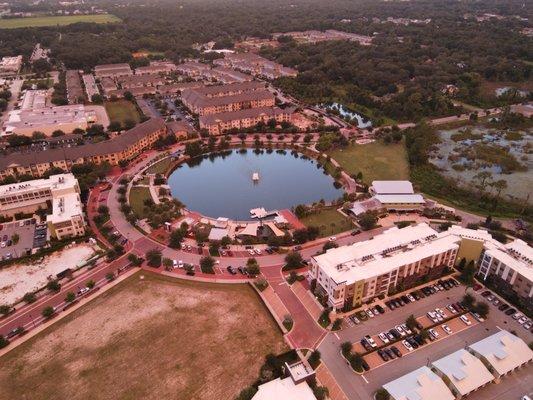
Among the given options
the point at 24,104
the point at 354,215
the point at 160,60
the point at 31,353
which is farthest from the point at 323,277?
the point at 160,60

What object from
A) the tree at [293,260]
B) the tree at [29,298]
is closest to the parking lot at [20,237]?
the tree at [29,298]

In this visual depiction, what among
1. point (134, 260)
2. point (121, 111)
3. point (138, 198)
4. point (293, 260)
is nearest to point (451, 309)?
point (293, 260)

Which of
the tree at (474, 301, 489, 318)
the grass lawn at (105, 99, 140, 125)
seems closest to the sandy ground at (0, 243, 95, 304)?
the tree at (474, 301, 489, 318)

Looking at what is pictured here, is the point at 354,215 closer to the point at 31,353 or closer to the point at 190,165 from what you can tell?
the point at 190,165

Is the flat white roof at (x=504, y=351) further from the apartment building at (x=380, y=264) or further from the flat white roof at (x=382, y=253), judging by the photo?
the flat white roof at (x=382, y=253)

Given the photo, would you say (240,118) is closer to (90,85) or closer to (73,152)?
(73,152)

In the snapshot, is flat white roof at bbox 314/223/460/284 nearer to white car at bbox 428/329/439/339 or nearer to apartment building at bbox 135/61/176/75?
white car at bbox 428/329/439/339
